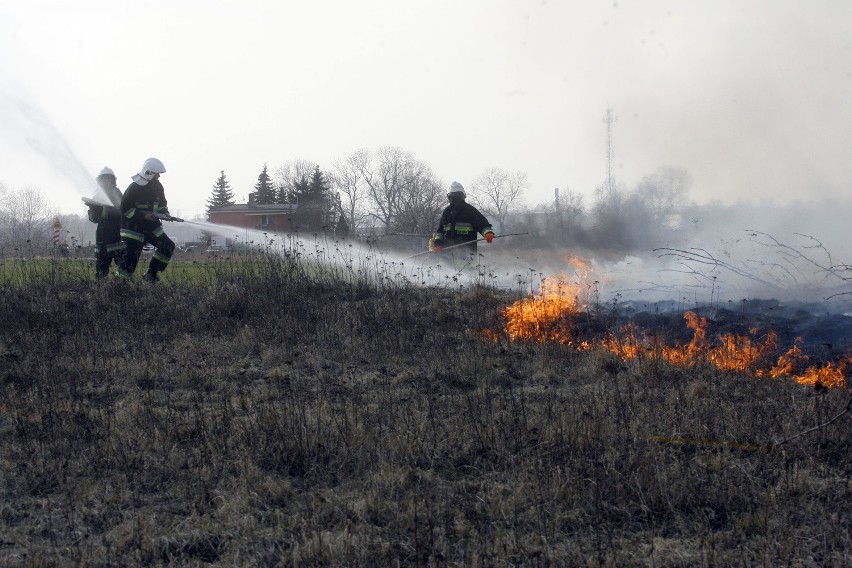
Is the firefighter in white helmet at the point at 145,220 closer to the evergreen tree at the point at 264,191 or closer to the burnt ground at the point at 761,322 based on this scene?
the burnt ground at the point at 761,322

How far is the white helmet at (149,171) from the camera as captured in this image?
1266 cm

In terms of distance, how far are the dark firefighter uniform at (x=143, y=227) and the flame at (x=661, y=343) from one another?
6.18m

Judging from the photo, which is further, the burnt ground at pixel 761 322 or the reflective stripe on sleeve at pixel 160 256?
the reflective stripe on sleeve at pixel 160 256

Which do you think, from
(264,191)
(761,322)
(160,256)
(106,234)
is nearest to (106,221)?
(106,234)

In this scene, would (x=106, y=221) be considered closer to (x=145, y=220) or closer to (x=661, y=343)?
(x=145, y=220)

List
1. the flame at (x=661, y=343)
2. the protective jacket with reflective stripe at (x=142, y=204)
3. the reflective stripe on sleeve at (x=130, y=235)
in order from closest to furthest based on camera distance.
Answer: the flame at (x=661, y=343) < the protective jacket with reflective stripe at (x=142, y=204) < the reflective stripe on sleeve at (x=130, y=235)

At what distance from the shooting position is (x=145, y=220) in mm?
12977

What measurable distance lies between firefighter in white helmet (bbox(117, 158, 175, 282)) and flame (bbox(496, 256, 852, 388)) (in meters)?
6.20

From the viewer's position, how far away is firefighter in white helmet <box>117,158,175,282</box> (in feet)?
41.5

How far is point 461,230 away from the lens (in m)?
13.9

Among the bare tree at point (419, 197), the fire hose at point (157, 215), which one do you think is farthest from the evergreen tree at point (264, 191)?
the fire hose at point (157, 215)

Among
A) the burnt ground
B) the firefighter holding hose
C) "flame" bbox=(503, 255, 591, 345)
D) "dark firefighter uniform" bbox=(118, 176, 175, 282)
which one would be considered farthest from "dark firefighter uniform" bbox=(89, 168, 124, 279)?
the burnt ground

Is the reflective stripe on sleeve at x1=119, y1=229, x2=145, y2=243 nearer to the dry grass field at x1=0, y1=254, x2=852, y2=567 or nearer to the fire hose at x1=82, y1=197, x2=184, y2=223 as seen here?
the fire hose at x1=82, y1=197, x2=184, y2=223

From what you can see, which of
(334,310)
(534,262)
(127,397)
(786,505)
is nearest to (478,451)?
(786,505)
